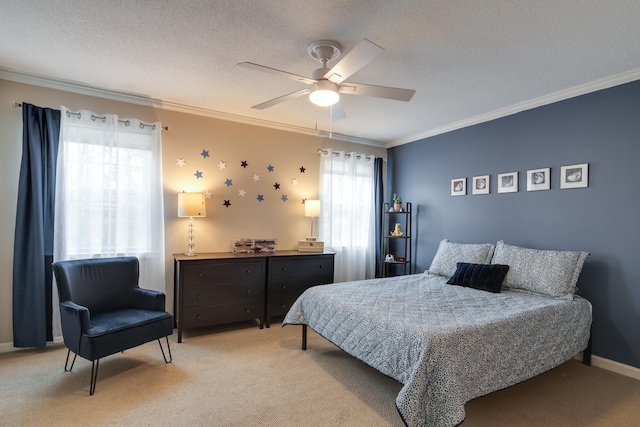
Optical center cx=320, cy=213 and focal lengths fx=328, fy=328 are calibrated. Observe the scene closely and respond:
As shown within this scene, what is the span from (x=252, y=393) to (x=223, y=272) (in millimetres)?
1477

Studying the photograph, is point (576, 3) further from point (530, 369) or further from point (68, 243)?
point (68, 243)

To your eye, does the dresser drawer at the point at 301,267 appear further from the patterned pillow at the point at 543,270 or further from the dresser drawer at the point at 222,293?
the patterned pillow at the point at 543,270

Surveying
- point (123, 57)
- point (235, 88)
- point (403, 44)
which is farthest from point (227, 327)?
point (403, 44)

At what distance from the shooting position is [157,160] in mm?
3607

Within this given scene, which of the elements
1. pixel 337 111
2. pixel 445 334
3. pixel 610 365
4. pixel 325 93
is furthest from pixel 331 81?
pixel 610 365

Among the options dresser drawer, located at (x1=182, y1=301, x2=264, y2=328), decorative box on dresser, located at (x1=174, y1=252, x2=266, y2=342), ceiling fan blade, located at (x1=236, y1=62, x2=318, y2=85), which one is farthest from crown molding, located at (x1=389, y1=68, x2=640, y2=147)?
dresser drawer, located at (x1=182, y1=301, x2=264, y2=328)

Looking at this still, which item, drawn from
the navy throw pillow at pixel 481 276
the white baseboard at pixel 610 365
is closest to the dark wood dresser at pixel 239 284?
the white baseboard at pixel 610 365

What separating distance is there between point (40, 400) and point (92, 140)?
7.55 ft

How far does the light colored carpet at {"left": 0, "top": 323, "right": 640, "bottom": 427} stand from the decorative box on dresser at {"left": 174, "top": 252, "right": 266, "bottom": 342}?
1.32 ft

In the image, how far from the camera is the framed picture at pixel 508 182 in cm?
362

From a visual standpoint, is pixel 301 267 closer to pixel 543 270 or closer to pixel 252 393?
pixel 252 393

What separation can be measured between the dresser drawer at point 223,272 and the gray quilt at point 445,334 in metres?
0.86

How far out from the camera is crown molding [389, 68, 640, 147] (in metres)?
2.81

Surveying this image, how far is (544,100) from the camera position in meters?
3.34
